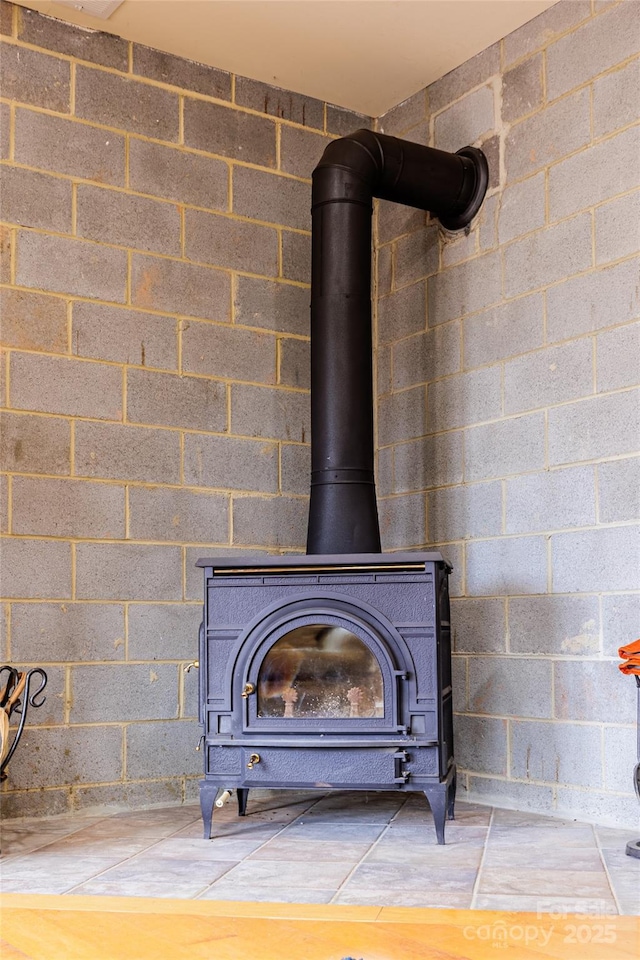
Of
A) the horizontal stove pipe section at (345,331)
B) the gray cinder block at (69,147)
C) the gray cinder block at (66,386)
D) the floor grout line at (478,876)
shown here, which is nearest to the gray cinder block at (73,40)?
the gray cinder block at (69,147)

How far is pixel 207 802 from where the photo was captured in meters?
2.79

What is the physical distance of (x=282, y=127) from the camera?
3713mm

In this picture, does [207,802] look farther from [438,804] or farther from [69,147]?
[69,147]

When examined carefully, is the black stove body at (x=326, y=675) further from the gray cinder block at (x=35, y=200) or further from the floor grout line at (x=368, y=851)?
the gray cinder block at (x=35, y=200)

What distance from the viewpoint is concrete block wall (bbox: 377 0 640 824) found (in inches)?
115

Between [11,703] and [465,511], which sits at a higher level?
[465,511]

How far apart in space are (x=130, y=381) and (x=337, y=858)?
5.40 ft

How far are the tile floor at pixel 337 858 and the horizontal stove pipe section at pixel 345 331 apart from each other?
831 millimetres

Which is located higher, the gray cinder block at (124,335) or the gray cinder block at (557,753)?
the gray cinder block at (124,335)

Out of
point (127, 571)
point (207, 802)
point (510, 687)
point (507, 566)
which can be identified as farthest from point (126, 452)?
point (510, 687)

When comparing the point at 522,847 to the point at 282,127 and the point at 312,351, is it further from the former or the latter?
the point at 282,127

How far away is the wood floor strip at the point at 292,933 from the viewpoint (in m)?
1.80

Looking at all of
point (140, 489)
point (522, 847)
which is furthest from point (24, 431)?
point (522, 847)

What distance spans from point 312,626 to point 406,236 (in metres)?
1.67
